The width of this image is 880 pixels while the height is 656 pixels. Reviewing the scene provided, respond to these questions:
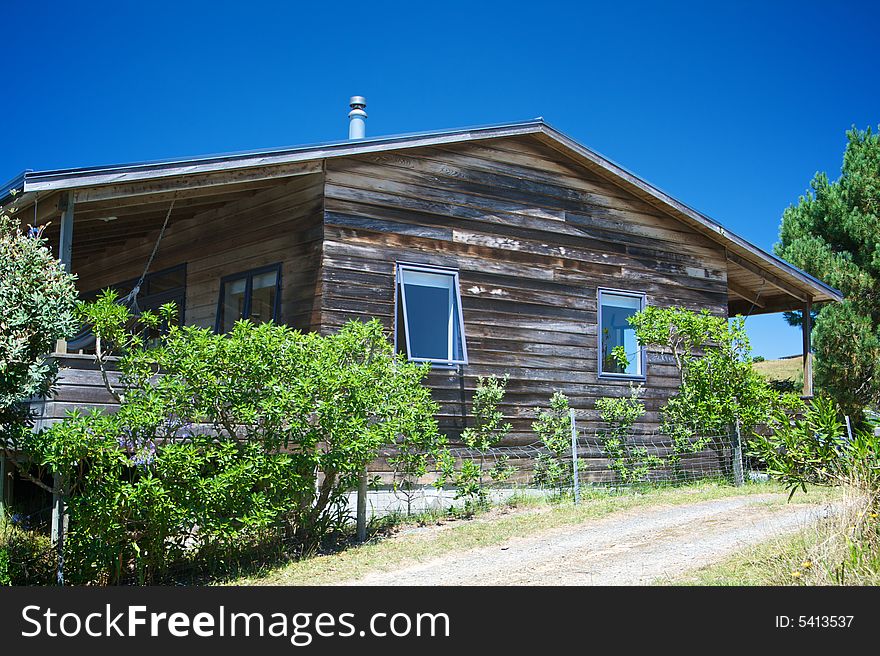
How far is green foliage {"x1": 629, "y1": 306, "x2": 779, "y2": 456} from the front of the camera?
1240cm

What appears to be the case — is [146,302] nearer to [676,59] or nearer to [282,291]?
[282,291]

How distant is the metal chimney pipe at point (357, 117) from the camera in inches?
548

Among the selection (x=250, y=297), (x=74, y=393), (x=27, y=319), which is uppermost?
(x=250, y=297)

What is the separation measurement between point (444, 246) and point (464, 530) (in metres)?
4.24

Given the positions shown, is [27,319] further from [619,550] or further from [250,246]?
[619,550]

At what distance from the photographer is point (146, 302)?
14805mm

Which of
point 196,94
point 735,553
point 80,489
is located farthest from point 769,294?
point 196,94

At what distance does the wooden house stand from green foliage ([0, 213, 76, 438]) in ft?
4.74

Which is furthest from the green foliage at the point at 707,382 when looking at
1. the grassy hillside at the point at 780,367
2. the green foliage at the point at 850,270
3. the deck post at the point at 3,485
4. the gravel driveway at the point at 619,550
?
the grassy hillside at the point at 780,367

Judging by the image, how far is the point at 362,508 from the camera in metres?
9.38

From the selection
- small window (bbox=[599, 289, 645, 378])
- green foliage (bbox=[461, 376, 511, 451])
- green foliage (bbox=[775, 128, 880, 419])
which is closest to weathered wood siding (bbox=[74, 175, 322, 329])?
green foliage (bbox=[461, 376, 511, 451])

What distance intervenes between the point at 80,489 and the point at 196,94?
2089 cm

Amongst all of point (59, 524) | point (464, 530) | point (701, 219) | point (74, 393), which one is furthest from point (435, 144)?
point (59, 524)

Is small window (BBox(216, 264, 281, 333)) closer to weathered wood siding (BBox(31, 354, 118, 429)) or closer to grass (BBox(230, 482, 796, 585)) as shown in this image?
weathered wood siding (BBox(31, 354, 118, 429))
